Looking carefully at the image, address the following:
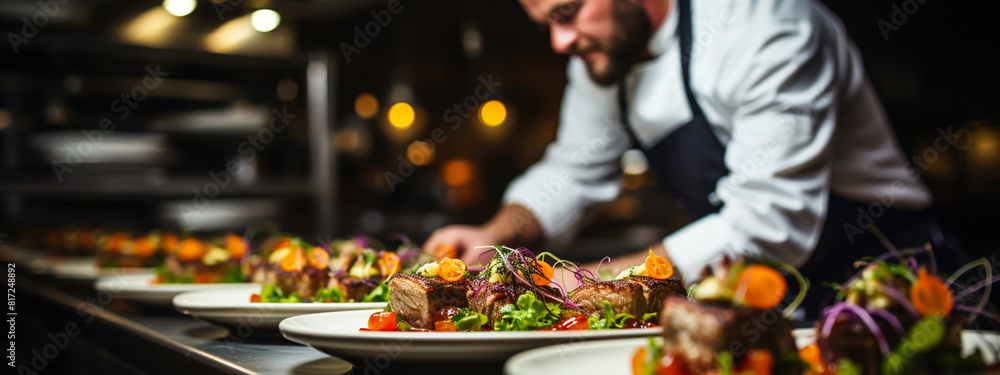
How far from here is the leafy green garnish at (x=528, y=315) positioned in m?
1.37

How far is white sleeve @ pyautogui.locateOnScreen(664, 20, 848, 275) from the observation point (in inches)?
101

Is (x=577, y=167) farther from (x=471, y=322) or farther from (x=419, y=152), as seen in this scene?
(x=419, y=152)

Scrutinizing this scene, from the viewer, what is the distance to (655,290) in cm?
141

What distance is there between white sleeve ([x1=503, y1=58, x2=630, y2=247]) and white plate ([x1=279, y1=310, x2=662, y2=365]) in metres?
2.37

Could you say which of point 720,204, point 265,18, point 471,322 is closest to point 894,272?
point 471,322

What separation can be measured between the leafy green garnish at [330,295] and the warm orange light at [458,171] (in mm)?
7328

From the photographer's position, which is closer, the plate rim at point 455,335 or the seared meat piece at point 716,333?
the seared meat piece at point 716,333

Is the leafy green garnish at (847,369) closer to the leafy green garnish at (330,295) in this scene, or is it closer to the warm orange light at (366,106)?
the leafy green garnish at (330,295)

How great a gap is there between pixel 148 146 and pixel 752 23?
416 centimetres

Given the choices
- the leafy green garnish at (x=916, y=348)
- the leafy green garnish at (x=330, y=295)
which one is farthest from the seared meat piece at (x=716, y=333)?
the leafy green garnish at (x=330, y=295)

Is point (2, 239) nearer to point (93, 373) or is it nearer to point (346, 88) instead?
point (93, 373)

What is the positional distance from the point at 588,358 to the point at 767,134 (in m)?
1.85

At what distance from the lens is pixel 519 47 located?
6.89m

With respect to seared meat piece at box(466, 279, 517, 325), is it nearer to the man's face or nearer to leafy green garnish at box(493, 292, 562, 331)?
leafy green garnish at box(493, 292, 562, 331)
